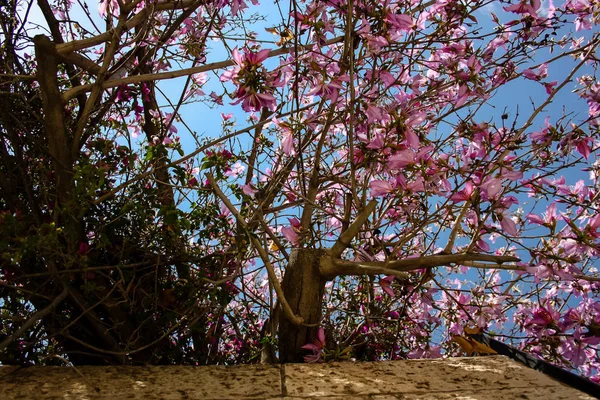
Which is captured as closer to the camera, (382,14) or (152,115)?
(382,14)

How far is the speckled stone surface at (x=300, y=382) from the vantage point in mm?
1481

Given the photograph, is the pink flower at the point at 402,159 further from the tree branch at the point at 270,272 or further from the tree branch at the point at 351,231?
the tree branch at the point at 270,272

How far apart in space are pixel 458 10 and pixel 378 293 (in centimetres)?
155

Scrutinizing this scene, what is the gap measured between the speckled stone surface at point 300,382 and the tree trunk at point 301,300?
30cm

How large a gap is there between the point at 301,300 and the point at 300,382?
19.7 inches

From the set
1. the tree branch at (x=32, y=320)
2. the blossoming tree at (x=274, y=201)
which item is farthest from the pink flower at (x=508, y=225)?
the tree branch at (x=32, y=320)

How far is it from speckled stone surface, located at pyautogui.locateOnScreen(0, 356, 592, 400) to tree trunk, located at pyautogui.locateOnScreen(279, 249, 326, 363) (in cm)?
30

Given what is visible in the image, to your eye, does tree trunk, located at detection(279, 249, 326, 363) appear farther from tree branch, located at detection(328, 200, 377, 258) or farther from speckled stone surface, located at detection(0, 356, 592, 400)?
speckled stone surface, located at detection(0, 356, 592, 400)

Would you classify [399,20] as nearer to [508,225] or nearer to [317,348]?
[508,225]

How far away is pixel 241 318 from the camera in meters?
2.62

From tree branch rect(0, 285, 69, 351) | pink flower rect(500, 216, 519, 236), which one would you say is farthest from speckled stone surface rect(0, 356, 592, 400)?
pink flower rect(500, 216, 519, 236)

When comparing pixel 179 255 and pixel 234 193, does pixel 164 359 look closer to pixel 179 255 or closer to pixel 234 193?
pixel 179 255

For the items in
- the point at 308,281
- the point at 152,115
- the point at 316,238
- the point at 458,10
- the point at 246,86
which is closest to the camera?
the point at 246,86

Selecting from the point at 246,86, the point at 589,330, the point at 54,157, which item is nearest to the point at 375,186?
the point at 246,86
